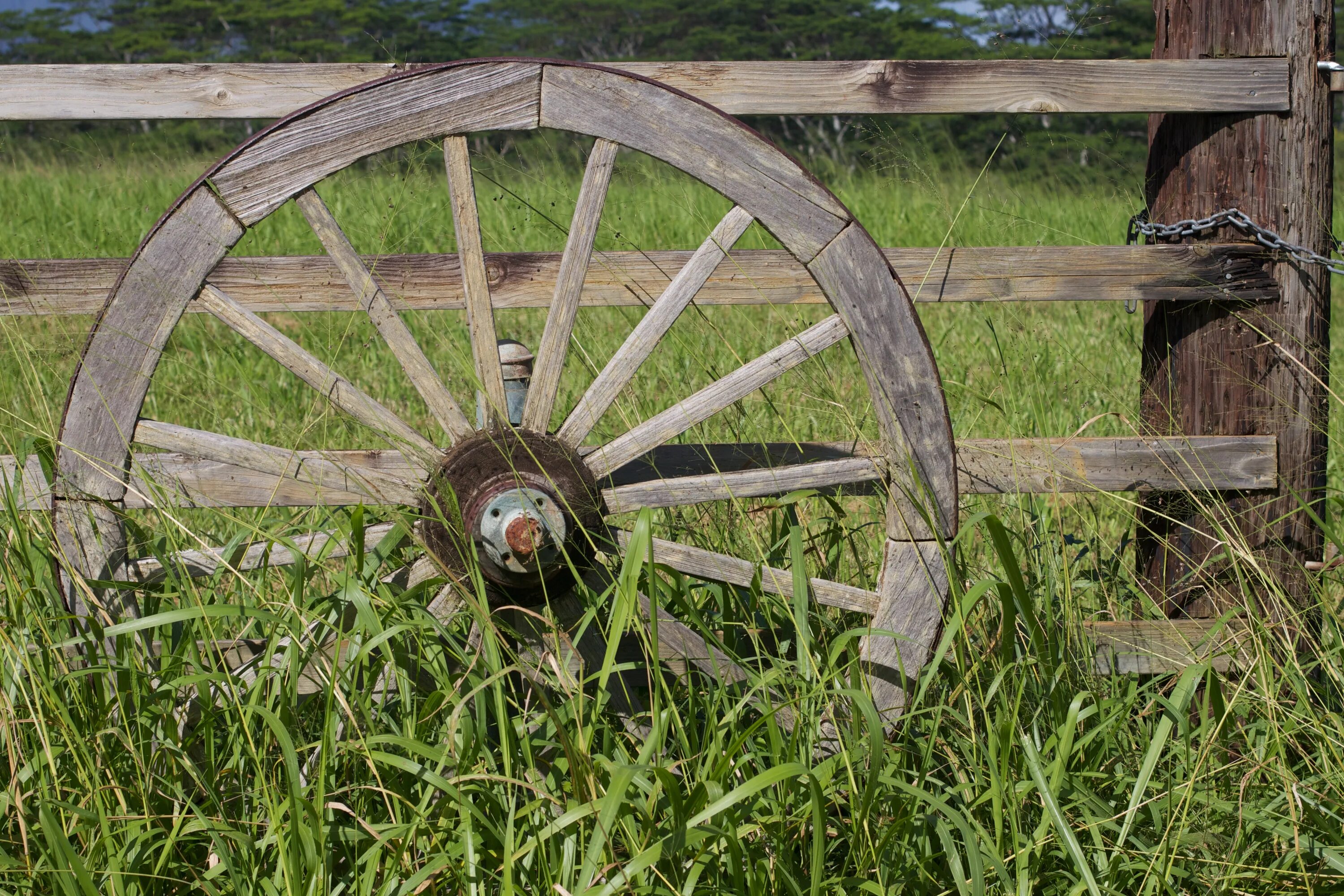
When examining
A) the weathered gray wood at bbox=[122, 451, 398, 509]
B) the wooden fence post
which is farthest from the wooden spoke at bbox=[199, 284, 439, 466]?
the wooden fence post

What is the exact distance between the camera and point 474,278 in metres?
2.15

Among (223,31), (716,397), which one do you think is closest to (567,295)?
(716,397)

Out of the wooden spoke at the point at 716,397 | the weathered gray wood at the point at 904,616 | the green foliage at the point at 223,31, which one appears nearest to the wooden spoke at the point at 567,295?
the wooden spoke at the point at 716,397

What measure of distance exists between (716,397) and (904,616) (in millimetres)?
575

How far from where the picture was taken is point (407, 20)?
3875cm

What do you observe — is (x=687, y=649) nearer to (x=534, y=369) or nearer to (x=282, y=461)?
(x=534, y=369)

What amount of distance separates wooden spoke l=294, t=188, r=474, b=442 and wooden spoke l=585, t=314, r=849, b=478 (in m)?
0.31

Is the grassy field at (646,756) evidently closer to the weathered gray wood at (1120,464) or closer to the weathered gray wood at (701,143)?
the weathered gray wood at (1120,464)

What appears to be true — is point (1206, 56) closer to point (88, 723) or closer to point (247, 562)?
point (247, 562)

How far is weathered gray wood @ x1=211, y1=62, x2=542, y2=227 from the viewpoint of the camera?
205 cm

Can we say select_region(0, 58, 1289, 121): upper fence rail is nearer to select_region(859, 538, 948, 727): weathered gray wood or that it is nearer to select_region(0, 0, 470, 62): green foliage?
select_region(859, 538, 948, 727): weathered gray wood

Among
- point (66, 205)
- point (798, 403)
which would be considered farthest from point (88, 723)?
point (66, 205)

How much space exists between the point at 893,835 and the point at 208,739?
1.14 metres

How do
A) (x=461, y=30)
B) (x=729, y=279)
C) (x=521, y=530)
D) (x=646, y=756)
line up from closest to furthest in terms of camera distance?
(x=646, y=756) → (x=521, y=530) → (x=729, y=279) → (x=461, y=30)
